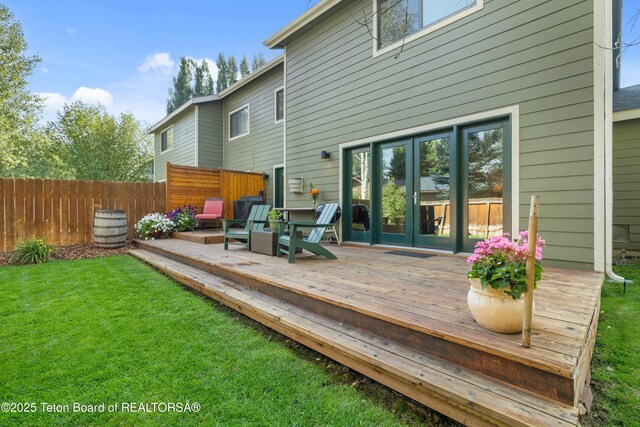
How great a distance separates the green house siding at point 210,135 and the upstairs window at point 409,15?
739cm

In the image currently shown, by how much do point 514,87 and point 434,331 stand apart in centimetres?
359

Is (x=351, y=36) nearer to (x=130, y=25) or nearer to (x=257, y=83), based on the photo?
(x=257, y=83)

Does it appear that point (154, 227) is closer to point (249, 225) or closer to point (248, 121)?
point (249, 225)

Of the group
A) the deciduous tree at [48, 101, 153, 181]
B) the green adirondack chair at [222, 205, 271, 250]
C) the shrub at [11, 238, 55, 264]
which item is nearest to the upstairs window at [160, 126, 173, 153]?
the deciduous tree at [48, 101, 153, 181]

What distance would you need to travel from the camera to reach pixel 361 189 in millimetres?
5762

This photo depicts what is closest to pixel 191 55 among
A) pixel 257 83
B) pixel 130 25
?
Answer: pixel 130 25

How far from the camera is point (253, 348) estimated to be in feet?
7.02

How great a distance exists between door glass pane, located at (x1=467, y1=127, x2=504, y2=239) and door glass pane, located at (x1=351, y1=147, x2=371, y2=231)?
5.94ft

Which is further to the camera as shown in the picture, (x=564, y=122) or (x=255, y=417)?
(x=564, y=122)

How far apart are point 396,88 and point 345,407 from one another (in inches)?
189

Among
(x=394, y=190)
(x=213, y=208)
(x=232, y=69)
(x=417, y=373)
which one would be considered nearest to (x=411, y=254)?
(x=394, y=190)

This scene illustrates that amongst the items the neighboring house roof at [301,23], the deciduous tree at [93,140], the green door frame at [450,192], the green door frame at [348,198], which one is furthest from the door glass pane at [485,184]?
the deciduous tree at [93,140]

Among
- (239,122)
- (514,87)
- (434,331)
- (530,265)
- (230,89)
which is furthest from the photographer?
(239,122)

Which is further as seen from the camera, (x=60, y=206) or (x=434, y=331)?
(x=60, y=206)
